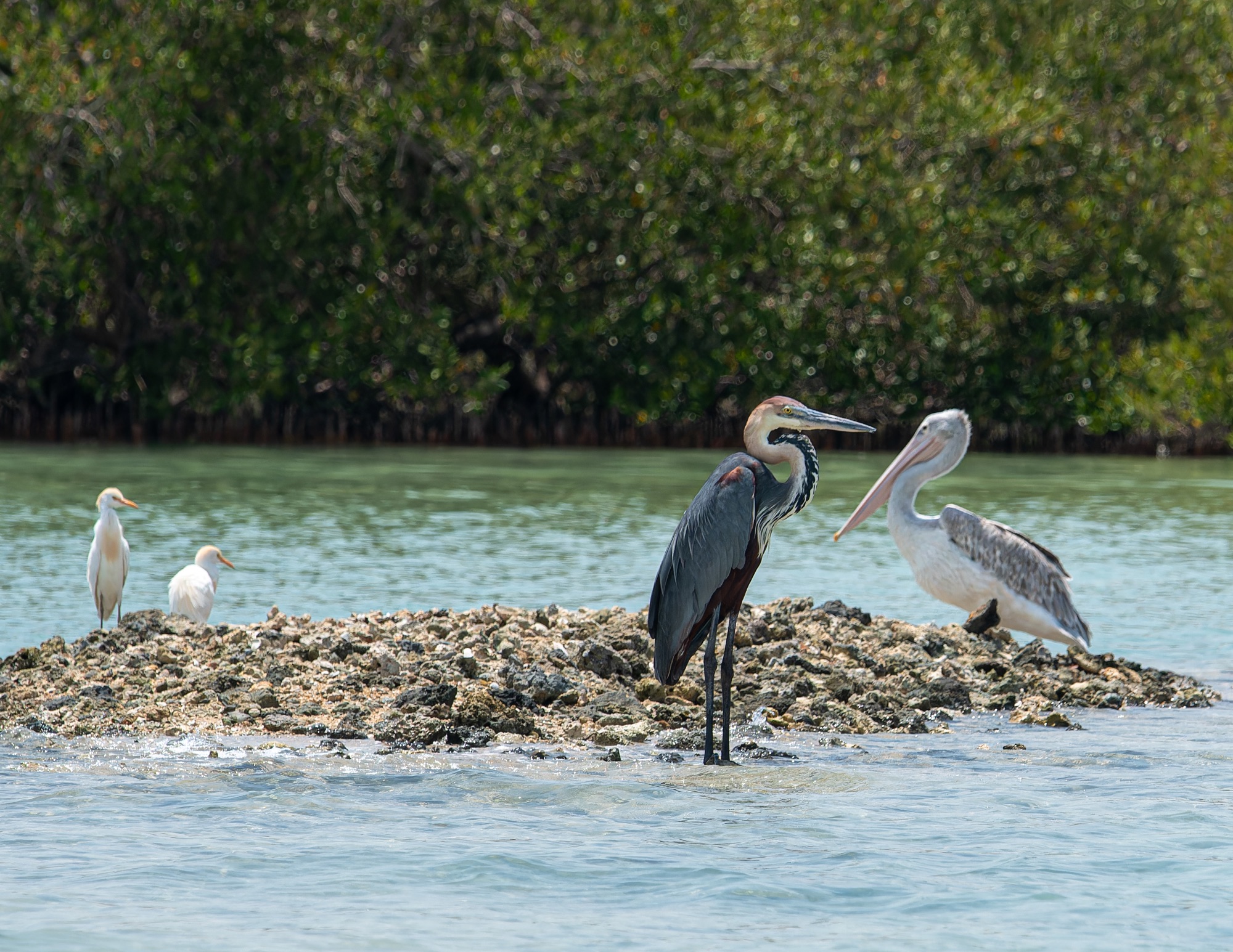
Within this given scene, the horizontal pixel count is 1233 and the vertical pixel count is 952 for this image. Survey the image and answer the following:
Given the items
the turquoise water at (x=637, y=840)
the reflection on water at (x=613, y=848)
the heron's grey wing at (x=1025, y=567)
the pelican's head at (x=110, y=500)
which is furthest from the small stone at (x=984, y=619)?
the pelican's head at (x=110, y=500)

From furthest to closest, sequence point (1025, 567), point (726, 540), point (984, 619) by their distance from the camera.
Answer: point (984, 619)
point (1025, 567)
point (726, 540)

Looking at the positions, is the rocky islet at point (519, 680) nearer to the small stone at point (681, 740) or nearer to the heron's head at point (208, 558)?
the small stone at point (681, 740)

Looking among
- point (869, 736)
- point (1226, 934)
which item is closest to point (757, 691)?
point (869, 736)

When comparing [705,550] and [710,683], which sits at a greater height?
[705,550]

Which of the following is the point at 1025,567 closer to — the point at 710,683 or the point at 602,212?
the point at 710,683

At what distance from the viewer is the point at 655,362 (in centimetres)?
2767

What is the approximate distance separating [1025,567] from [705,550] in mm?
3416

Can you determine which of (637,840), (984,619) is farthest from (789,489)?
(984,619)

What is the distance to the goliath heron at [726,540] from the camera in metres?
6.66

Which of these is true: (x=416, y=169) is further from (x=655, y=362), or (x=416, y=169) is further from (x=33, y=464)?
(x=33, y=464)

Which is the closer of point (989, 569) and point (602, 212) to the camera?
point (989, 569)

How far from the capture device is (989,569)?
31.4 ft

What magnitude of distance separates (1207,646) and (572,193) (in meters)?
18.1

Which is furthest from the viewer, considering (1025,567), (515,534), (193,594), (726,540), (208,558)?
(515,534)
